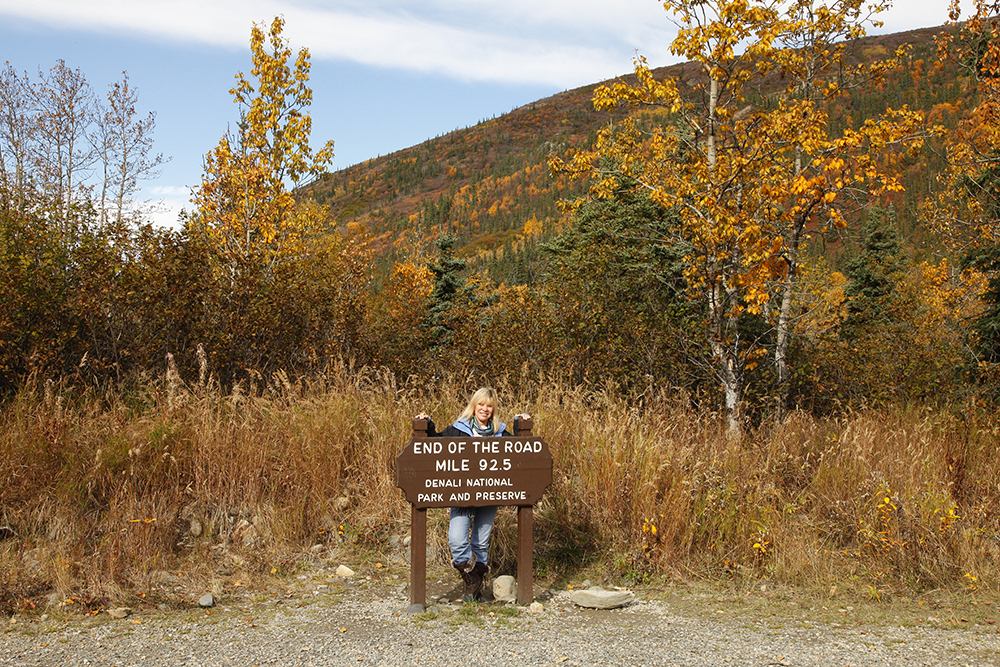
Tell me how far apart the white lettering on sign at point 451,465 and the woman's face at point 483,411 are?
313mm

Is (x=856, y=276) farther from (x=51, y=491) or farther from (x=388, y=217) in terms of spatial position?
(x=388, y=217)

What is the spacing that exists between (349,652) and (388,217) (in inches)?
6761

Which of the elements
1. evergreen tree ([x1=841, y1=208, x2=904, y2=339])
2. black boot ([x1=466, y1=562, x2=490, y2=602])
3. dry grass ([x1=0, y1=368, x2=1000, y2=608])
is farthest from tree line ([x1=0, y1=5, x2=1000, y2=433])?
evergreen tree ([x1=841, y1=208, x2=904, y2=339])

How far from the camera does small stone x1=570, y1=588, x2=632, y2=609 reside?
4820 millimetres

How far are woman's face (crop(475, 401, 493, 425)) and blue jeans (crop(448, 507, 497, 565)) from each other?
1.89ft

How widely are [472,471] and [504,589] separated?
80cm

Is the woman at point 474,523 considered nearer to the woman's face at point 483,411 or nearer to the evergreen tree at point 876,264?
the woman's face at point 483,411

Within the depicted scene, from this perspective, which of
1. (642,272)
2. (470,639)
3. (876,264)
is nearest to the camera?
(470,639)

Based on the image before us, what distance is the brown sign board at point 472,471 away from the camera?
485cm

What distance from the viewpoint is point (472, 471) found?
16.0 ft

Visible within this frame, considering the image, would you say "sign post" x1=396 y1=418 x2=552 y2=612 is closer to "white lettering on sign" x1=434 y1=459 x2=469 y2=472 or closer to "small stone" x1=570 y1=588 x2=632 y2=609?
"white lettering on sign" x1=434 y1=459 x2=469 y2=472

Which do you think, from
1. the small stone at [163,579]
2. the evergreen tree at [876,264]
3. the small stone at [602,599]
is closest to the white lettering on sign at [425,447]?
the small stone at [602,599]

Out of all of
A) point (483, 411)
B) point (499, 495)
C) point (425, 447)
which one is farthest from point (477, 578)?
point (483, 411)

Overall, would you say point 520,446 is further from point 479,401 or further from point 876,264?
point 876,264
